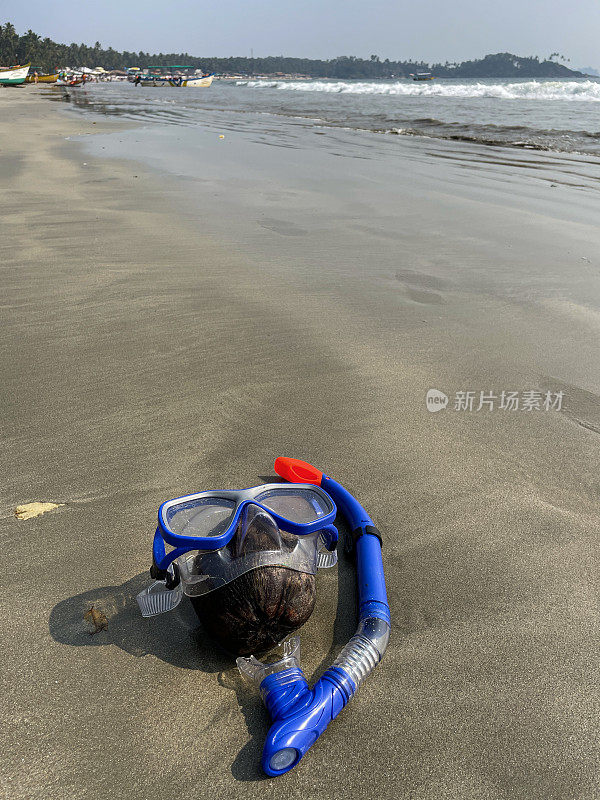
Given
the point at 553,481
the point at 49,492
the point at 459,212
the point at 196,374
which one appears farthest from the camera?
the point at 459,212

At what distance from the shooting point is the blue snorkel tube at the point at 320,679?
1.44 m

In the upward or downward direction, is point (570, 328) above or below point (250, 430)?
above

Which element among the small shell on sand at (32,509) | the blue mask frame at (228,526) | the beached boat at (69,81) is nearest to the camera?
the blue mask frame at (228,526)

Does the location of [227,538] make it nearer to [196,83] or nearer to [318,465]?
[318,465]

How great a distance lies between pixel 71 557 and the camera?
2072mm

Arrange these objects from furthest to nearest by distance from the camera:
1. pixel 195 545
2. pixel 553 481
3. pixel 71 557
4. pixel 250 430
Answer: pixel 250 430
pixel 553 481
pixel 71 557
pixel 195 545

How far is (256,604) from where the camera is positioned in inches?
63.2

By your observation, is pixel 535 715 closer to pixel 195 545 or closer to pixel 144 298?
pixel 195 545

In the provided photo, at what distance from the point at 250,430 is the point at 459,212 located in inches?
211

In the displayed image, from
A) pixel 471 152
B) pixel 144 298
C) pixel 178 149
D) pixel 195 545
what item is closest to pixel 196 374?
pixel 144 298

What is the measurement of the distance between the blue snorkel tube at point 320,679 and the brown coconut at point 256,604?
0.07m

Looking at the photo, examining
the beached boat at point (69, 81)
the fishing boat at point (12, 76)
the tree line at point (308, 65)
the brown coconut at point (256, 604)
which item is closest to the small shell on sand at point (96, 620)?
the brown coconut at point (256, 604)

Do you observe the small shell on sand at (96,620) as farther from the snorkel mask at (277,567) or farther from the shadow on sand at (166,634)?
the snorkel mask at (277,567)

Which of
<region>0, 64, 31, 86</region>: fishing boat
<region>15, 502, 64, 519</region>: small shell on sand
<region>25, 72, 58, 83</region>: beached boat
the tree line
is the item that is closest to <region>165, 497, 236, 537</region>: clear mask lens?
<region>15, 502, 64, 519</region>: small shell on sand
